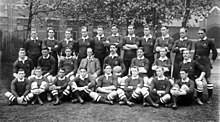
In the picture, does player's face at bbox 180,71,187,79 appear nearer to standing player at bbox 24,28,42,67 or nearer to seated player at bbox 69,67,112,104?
seated player at bbox 69,67,112,104

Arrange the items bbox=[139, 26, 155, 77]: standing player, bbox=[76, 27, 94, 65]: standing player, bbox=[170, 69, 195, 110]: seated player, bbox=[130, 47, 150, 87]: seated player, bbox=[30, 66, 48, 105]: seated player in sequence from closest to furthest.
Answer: bbox=[170, 69, 195, 110]: seated player
bbox=[30, 66, 48, 105]: seated player
bbox=[130, 47, 150, 87]: seated player
bbox=[139, 26, 155, 77]: standing player
bbox=[76, 27, 94, 65]: standing player

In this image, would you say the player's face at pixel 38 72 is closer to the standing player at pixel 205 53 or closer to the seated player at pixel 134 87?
the seated player at pixel 134 87

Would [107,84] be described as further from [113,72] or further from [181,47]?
[181,47]

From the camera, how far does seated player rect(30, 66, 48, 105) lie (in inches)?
298

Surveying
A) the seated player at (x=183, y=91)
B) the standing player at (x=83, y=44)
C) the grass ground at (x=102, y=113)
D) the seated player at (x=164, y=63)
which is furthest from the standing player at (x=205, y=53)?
the standing player at (x=83, y=44)

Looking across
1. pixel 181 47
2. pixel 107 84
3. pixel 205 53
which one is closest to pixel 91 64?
pixel 107 84

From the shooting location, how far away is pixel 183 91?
7.16 meters

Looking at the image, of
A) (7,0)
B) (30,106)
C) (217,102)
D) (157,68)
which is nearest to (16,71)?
(30,106)

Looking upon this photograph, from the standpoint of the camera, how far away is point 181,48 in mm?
8250

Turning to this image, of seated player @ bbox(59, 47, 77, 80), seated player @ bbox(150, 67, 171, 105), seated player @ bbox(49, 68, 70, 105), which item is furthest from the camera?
seated player @ bbox(59, 47, 77, 80)

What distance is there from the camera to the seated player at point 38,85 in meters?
7.57

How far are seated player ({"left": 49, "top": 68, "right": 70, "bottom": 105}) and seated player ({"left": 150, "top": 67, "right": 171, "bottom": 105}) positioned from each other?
7.53ft

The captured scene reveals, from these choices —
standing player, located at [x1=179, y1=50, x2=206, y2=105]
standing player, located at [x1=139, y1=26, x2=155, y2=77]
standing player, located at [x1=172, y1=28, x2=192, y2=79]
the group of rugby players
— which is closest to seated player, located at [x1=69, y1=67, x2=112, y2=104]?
the group of rugby players

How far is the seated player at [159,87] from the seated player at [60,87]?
230cm
